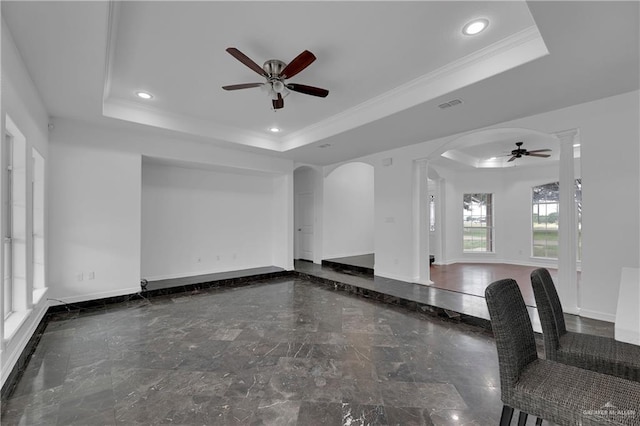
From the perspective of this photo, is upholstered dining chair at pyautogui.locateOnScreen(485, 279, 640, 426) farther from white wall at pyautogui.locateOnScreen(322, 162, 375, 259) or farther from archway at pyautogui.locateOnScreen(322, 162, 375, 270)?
white wall at pyautogui.locateOnScreen(322, 162, 375, 259)

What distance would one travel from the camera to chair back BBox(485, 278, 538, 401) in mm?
1397

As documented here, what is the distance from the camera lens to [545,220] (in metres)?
7.51

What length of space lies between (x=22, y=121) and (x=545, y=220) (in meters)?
9.93

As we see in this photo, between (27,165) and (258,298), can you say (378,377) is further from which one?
(27,165)

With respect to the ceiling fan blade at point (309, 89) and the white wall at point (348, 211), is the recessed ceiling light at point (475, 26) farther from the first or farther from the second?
the white wall at point (348, 211)

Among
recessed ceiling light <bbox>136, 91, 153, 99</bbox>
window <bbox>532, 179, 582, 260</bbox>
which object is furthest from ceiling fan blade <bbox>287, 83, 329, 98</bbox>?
window <bbox>532, 179, 582, 260</bbox>

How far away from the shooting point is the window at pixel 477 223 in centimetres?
818

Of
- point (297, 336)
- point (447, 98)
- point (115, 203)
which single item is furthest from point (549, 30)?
point (115, 203)

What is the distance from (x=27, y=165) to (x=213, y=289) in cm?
319

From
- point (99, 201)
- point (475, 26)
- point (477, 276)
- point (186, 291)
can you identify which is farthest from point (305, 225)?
point (475, 26)

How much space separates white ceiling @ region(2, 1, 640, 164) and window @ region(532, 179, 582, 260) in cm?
502

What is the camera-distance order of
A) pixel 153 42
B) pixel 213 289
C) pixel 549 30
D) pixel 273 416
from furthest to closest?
pixel 213 289
pixel 153 42
pixel 549 30
pixel 273 416

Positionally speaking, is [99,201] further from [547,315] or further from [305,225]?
[547,315]

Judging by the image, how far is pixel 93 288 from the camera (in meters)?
4.18
